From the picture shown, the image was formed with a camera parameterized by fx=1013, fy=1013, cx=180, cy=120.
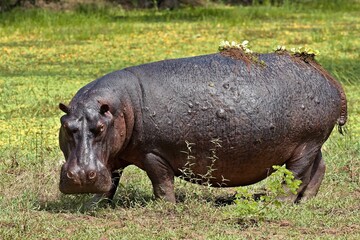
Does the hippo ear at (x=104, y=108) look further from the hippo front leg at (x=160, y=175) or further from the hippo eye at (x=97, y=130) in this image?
the hippo front leg at (x=160, y=175)

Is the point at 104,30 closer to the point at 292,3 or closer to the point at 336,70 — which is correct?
the point at 336,70

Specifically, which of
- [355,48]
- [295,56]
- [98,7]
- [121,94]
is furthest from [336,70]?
[98,7]

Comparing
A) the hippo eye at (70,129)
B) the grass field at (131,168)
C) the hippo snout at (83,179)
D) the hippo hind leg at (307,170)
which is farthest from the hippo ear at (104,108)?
the hippo hind leg at (307,170)

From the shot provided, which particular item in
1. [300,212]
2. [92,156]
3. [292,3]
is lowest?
[292,3]

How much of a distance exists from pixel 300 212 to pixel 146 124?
1.01 meters

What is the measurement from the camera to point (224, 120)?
5.84 metres

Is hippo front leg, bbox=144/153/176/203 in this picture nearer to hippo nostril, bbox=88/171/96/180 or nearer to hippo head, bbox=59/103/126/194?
hippo head, bbox=59/103/126/194

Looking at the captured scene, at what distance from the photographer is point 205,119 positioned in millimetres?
5836

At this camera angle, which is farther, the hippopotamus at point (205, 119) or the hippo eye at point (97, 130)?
the hippopotamus at point (205, 119)

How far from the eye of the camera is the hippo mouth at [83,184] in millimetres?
5410

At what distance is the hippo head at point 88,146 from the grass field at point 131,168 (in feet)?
0.71

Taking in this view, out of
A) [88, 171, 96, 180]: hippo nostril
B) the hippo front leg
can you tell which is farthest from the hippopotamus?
[88, 171, 96, 180]: hippo nostril

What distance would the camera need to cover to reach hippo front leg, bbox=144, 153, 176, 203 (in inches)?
230

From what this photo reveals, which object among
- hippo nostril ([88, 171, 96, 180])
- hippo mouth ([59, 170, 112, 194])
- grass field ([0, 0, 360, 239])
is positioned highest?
hippo nostril ([88, 171, 96, 180])
